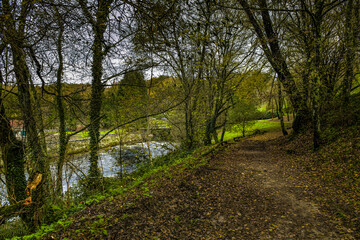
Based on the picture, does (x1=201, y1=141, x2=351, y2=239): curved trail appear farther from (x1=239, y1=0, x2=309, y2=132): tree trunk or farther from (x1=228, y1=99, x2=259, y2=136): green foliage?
(x1=228, y1=99, x2=259, y2=136): green foliage

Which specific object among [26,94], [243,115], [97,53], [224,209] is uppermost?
[97,53]

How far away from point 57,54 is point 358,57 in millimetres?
11068

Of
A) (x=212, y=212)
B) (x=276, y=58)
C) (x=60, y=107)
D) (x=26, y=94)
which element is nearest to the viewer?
(x=212, y=212)

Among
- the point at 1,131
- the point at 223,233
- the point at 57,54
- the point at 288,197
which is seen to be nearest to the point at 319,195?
the point at 288,197

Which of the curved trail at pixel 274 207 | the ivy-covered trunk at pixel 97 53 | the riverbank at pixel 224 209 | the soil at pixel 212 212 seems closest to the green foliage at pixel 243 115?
the curved trail at pixel 274 207

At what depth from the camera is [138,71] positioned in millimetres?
5508

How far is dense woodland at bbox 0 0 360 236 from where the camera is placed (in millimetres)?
2943

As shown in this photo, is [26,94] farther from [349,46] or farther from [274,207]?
[349,46]

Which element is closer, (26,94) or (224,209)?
(224,209)

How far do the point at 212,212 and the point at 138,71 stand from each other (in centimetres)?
423

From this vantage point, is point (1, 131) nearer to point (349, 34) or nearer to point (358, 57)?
point (349, 34)

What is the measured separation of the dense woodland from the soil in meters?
1.30

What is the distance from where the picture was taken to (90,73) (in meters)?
4.56

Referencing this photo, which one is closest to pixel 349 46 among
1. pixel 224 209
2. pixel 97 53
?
pixel 224 209
